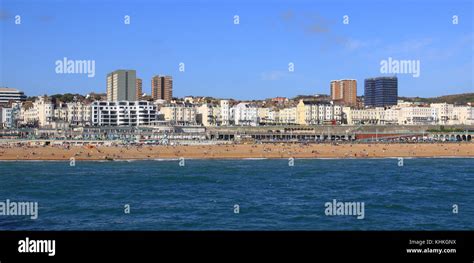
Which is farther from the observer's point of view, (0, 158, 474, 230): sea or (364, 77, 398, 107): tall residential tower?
(364, 77, 398, 107): tall residential tower

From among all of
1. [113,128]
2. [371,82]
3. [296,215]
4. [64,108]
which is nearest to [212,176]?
[296,215]

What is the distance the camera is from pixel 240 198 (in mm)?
19875

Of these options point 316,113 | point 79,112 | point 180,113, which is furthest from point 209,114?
point 79,112

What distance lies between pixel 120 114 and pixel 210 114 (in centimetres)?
1537

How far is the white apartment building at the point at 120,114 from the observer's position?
273ft

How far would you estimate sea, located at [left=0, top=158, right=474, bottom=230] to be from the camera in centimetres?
1516

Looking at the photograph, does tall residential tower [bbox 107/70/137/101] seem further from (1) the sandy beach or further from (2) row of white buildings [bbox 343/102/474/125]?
(1) the sandy beach

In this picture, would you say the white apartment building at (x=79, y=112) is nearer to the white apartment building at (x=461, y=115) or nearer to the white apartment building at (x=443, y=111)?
the white apartment building at (x=443, y=111)

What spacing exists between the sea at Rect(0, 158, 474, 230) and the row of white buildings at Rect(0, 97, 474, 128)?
51085mm

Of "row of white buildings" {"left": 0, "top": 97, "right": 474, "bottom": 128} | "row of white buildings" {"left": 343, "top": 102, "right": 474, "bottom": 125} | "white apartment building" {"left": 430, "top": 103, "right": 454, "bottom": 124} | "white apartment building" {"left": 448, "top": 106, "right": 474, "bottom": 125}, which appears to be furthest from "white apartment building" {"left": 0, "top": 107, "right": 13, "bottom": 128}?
"white apartment building" {"left": 448, "top": 106, "right": 474, "bottom": 125}

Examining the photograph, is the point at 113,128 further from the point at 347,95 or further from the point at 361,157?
the point at 347,95

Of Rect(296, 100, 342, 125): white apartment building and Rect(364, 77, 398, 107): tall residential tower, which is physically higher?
Rect(364, 77, 398, 107): tall residential tower

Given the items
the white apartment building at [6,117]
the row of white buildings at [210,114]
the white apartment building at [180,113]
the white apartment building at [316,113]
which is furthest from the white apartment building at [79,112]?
the white apartment building at [316,113]

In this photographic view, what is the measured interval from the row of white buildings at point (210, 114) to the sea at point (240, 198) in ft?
168
